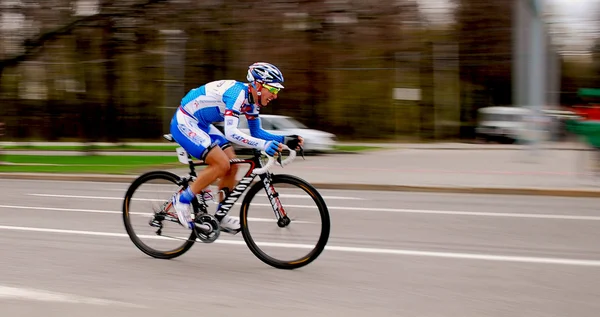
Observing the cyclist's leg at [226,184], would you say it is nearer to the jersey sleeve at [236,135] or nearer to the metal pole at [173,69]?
the jersey sleeve at [236,135]

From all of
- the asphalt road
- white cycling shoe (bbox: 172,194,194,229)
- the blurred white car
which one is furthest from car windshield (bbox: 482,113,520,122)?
white cycling shoe (bbox: 172,194,194,229)

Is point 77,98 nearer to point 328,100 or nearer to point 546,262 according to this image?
point 328,100

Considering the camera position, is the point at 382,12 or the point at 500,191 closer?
the point at 500,191

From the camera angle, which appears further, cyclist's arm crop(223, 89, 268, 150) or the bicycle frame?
the bicycle frame

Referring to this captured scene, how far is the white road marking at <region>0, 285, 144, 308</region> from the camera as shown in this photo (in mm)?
5086

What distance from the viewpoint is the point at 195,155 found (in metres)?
6.29

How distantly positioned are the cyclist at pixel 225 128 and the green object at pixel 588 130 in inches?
334

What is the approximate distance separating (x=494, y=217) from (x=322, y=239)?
410cm

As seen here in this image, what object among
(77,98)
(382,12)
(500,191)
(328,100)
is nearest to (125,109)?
(77,98)

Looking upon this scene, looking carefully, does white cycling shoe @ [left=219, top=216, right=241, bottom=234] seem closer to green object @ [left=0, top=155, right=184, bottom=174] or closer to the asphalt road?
the asphalt road

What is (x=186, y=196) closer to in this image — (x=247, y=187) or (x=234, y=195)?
(x=234, y=195)

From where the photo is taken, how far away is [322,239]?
5977 millimetres

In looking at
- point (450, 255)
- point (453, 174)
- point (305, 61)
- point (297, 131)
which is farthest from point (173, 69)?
point (450, 255)

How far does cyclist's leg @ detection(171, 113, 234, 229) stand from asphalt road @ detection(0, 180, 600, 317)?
0.51 m
